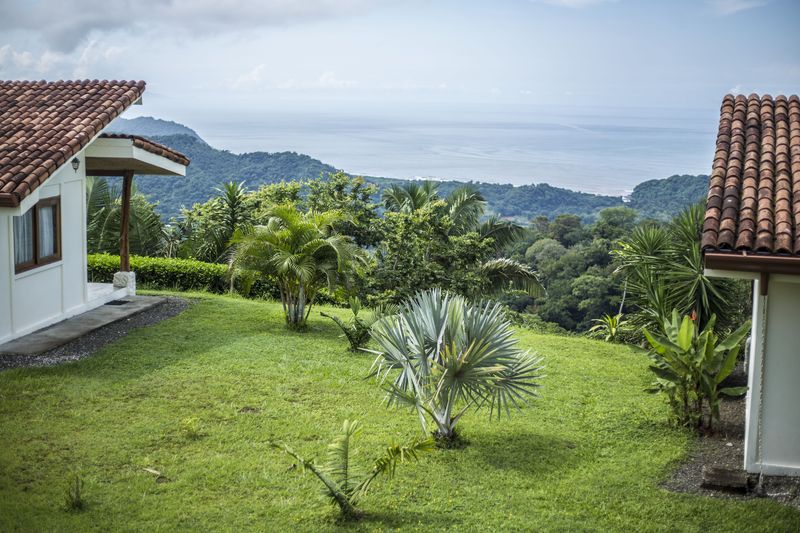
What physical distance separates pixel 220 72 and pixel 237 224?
95337 millimetres

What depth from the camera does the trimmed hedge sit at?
18.0 metres

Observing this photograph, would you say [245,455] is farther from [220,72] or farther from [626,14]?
[220,72]

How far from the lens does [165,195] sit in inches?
1661

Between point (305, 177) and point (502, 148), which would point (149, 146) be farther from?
point (502, 148)

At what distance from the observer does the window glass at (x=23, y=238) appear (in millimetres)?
11602

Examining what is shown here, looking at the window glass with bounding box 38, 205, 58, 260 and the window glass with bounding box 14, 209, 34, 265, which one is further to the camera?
the window glass with bounding box 38, 205, 58, 260

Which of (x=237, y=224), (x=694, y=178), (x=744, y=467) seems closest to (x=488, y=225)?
(x=237, y=224)

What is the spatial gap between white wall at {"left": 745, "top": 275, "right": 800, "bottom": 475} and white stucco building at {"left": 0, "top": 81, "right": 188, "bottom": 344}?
904 centimetres

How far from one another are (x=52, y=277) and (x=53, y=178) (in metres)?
1.56

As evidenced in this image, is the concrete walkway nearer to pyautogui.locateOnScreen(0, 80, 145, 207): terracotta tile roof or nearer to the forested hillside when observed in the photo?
pyautogui.locateOnScreen(0, 80, 145, 207): terracotta tile roof

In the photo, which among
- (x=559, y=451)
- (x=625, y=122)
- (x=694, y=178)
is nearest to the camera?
(x=559, y=451)

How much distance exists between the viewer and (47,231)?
12469 mm

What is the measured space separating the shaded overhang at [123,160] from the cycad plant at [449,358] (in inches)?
283

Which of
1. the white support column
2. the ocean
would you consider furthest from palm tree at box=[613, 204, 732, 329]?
the ocean
